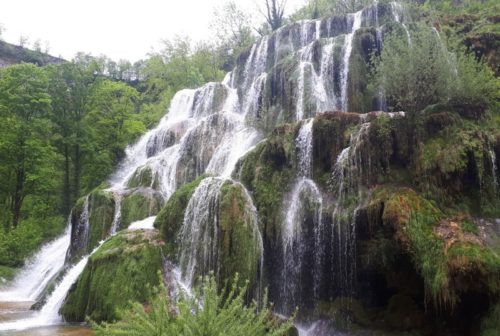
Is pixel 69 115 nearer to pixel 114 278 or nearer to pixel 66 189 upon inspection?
pixel 66 189

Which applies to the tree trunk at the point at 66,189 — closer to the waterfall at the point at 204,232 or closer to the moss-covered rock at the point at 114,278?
the moss-covered rock at the point at 114,278

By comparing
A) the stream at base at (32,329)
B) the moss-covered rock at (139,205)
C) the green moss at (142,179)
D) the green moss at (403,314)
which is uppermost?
the green moss at (142,179)

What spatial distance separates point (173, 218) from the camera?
13.0 meters

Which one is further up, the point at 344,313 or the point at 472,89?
the point at 472,89

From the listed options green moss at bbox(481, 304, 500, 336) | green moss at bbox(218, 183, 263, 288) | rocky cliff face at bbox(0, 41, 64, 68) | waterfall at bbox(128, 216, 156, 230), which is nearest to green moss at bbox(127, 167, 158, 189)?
waterfall at bbox(128, 216, 156, 230)

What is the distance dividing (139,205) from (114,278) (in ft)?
19.1

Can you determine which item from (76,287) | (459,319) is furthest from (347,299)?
(76,287)

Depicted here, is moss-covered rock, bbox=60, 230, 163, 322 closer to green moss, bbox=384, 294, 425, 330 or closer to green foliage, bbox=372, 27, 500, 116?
green moss, bbox=384, 294, 425, 330

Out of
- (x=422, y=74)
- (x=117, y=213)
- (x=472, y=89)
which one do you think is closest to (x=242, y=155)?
(x=117, y=213)

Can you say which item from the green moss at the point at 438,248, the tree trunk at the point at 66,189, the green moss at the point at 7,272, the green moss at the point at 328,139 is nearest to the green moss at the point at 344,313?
the green moss at the point at 438,248

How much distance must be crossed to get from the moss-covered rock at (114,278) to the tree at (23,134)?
12.9 metres

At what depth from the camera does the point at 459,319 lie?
30.0 feet

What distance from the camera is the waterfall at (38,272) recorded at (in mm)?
16281

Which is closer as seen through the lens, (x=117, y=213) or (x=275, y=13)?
(x=117, y=213)
